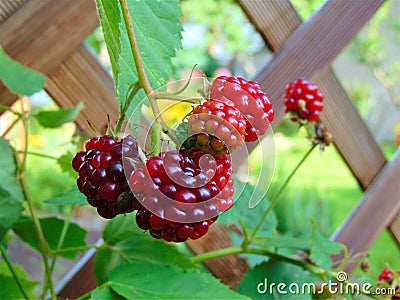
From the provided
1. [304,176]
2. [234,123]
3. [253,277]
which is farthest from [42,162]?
[234,123]

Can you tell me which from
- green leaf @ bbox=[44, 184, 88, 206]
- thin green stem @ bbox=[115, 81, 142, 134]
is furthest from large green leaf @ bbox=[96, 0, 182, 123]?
green leaf @ bbox=[44, 184, 88, 206]

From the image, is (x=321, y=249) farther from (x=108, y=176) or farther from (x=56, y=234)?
(x=108, y=176)

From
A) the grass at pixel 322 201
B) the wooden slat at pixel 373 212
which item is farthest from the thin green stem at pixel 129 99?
the grass at pixel 322 201

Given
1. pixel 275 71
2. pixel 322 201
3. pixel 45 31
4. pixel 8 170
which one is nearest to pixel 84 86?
pixel 45 31

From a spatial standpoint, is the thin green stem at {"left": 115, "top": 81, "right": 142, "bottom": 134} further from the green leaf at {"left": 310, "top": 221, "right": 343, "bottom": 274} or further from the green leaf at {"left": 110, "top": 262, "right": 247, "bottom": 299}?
the green leaf at {"left": 310, "top": 221, "right": 343, "bottom": 274}

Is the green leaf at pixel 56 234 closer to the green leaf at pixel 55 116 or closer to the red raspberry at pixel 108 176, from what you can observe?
the green leaf at pixel 55 116

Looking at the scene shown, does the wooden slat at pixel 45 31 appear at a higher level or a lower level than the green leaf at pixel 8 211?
higher

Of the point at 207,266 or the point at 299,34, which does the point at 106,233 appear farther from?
the point at 299,34
